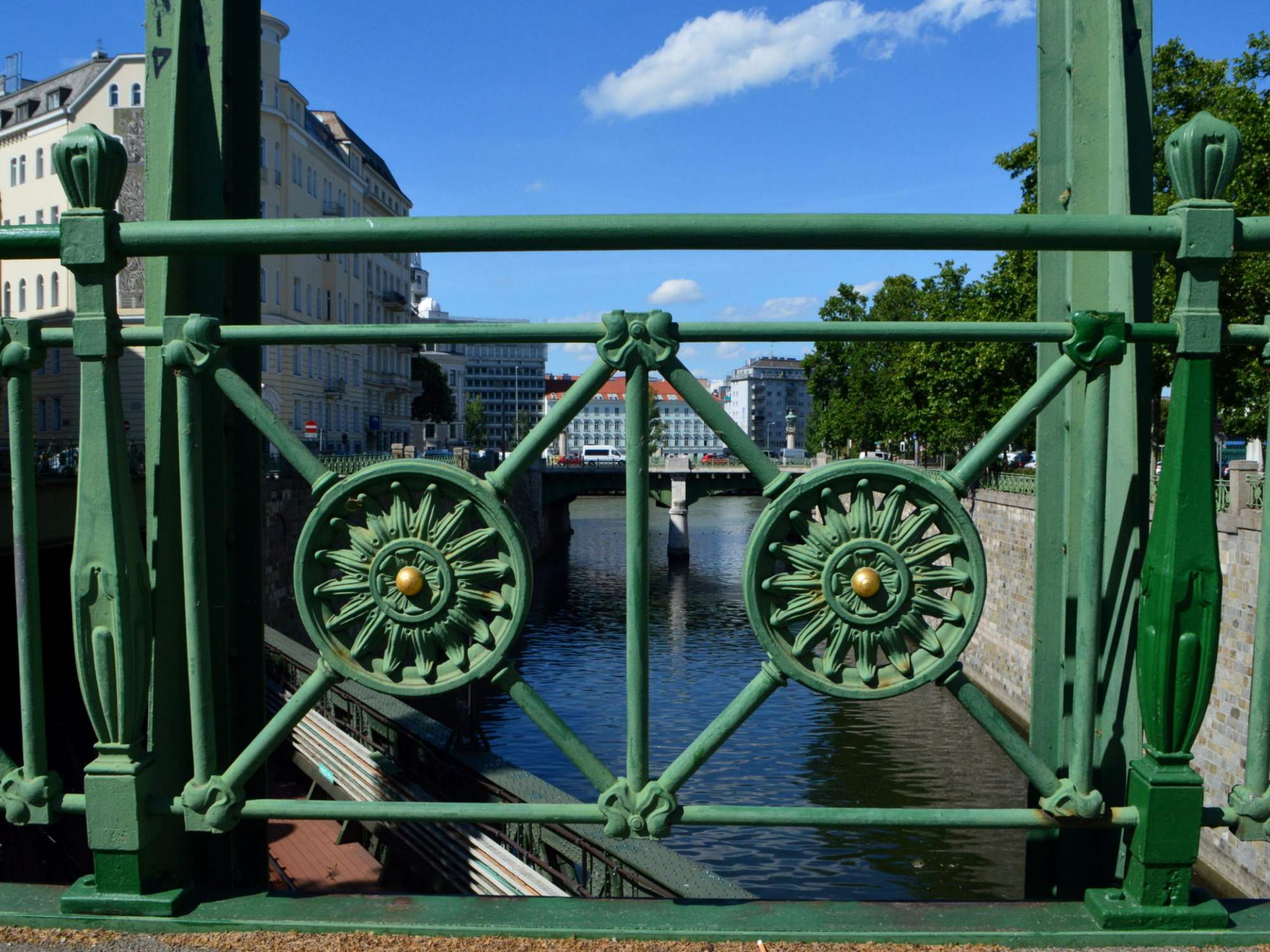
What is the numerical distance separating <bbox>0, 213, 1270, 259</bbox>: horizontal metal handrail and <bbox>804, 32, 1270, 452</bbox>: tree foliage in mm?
12718

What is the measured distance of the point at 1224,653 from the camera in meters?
13.3

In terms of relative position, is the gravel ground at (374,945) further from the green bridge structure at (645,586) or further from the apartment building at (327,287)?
the apartment building at (327,287)

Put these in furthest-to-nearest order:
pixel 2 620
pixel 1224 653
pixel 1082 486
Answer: pixel 2 620 → pixel 1224 653 → pixel 1082 486

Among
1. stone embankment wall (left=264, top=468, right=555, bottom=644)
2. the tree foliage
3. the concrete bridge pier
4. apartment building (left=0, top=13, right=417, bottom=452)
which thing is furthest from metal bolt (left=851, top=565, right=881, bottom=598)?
the concrete bridge pier

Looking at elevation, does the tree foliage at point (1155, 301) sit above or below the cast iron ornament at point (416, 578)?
above

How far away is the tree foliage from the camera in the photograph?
2259 cm

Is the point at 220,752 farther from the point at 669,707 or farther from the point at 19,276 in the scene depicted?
the point at 19,276

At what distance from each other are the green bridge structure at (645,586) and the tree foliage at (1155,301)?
41.8 feet

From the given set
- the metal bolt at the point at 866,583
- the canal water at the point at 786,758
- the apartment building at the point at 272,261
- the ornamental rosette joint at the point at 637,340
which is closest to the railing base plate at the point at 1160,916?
the metal bolt at the point at 866,583

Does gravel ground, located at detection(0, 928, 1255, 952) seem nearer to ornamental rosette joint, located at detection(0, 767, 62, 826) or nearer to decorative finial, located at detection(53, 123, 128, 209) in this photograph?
ornamental rosette joint, located at detection(0, 767, 62, 826)

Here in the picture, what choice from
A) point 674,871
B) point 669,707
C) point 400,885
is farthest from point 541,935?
point 669,707

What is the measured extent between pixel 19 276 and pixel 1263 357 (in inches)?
1800

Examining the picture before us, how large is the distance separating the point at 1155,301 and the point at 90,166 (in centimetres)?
2312

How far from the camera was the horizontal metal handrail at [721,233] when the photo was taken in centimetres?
223
